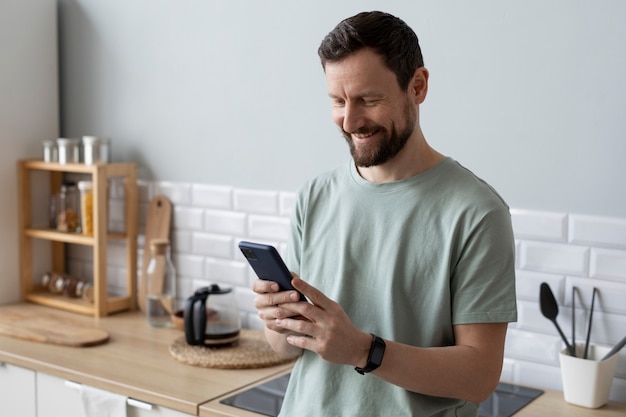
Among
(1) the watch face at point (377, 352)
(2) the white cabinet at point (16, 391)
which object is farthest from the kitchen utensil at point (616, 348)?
(2) the white cabinet at point (16, 391)

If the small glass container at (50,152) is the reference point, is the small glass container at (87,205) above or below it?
below

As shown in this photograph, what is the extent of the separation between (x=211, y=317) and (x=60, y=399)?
0.52 m

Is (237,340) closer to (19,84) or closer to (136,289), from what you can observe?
(136,289)

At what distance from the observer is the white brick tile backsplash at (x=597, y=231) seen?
6.95ft

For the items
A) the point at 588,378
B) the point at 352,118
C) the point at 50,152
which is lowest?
the point at 588,378

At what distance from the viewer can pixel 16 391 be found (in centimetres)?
261

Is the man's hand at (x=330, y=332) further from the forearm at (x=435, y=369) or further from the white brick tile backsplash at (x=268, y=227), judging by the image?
the white brick tile backsplash at (x=268, y=227)

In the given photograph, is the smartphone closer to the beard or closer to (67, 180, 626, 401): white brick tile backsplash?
the beard

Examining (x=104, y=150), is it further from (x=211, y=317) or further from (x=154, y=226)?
(x=211, y=317)

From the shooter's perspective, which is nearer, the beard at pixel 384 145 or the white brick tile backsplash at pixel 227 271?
the beard at pixel 384 145

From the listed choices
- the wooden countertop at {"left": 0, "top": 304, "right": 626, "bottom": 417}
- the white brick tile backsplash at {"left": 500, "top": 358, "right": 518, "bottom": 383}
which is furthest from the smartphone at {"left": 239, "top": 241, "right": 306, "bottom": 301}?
the white brick tile backsplash at {"left": 500, "top": 358, "right": 518, "bottom": 383}

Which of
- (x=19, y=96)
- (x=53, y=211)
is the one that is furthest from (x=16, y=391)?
(x=19, y=96)

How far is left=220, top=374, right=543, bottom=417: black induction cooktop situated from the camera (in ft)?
6.91

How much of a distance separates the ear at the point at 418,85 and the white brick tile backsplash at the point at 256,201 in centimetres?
119
